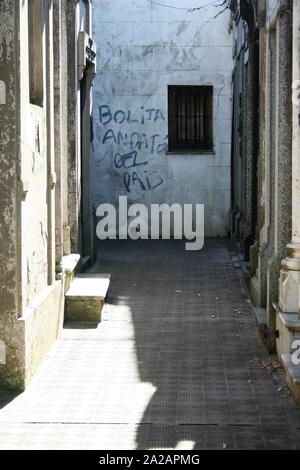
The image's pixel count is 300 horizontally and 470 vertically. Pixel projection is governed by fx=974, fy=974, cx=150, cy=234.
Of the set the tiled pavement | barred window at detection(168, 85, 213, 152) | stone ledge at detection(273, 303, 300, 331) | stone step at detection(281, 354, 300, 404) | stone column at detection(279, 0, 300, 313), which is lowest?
the tiled pavement

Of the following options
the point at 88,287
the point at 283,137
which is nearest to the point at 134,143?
the point at 88,287

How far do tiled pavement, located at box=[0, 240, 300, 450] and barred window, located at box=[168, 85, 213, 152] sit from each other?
6570 millimetres

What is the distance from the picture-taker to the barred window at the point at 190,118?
1953cm

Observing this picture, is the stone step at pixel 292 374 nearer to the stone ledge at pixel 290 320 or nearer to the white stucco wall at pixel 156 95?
the stone ledge at pixel 290 320

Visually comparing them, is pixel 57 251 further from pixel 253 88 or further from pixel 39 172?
pixel 253 88

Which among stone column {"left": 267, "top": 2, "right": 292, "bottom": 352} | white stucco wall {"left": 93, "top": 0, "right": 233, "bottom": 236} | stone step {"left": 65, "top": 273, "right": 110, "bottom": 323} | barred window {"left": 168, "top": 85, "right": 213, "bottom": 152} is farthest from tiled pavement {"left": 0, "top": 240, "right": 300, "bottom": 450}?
barred window {"left": 168, "top": 85, "right": 213, "bottom": 152}

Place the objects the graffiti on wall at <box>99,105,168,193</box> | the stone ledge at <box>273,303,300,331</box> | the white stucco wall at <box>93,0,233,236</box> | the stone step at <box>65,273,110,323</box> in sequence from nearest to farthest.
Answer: the stone ledge at <box>273,303,300,331</box>, the stone step at <box>65,273,110,323</box>, the white stucco wall at <box>93,0,233,236</box>, the graffiti on wall at <box>99,105,168,193</box>

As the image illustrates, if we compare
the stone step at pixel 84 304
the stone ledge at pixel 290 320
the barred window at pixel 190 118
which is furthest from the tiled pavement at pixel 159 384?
the barred window at pixel 190 118

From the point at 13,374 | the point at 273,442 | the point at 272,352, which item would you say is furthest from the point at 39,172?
the point at 273,442

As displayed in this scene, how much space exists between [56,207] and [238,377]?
320cm

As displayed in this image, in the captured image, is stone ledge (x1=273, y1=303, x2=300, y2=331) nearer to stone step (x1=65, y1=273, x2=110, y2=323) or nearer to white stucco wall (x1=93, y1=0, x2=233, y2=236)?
stone step (x1=65, y1=273, x2=110, y2=323)

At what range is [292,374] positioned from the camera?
7.96 meters

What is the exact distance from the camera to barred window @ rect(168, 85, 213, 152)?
769 inches

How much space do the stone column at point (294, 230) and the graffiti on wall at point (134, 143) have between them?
1069 cm
